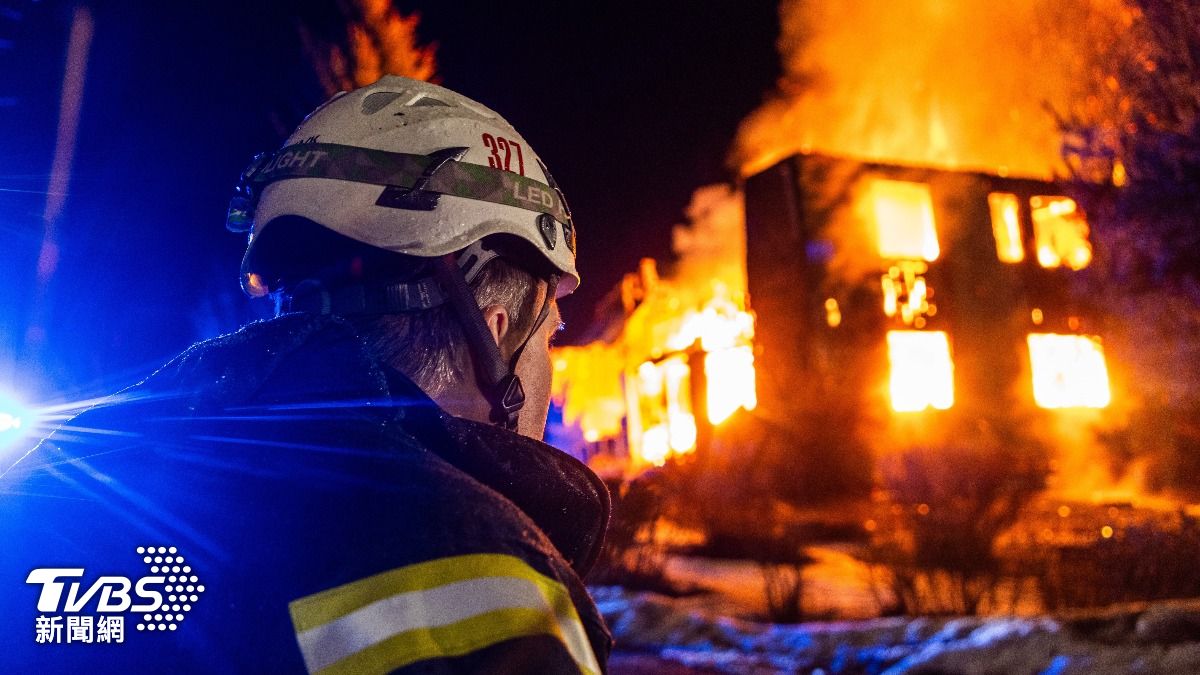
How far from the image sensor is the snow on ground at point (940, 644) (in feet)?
14.1

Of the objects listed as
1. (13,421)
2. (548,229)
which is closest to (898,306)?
(13,421)

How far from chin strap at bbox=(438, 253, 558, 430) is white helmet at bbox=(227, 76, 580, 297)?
Result: 0.25 feet

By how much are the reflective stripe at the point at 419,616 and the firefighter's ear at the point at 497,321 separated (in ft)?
2.70

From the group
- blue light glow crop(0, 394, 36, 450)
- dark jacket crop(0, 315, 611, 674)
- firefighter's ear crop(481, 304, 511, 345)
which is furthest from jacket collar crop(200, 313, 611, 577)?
blue light glow crop(0, 394, 36, 450)

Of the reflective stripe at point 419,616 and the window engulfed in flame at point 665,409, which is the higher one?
the window engulfed in flame at point 665,409

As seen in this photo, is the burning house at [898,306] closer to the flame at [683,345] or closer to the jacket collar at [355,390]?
the flame at [683,345]

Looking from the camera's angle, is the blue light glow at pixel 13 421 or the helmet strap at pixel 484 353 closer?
the helmet strap at pixel 484 353

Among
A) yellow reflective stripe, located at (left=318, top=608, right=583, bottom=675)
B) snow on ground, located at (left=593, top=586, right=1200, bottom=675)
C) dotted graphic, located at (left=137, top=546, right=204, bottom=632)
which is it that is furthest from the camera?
snow on ground, located at (left=593, top=586, right=1200, bottom=675)

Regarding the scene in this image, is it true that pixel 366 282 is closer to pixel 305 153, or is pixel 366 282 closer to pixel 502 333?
pixel 502 333

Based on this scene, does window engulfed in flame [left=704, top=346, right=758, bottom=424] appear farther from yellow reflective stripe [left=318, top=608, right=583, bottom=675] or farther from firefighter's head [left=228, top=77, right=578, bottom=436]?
yellow reflective stripe [left=318, top=608, right=583, bottom=675]

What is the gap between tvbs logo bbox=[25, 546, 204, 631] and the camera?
3.26 feet

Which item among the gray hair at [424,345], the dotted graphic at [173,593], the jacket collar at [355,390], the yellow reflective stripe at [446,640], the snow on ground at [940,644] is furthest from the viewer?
the snow on ground at [940,644]

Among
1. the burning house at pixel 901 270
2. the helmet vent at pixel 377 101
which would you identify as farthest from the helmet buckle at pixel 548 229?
the burning house at pixel 901 270

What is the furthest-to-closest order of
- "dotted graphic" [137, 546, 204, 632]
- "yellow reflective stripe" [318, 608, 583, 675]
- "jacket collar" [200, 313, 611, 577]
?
"jacket collar" [200, 313, 611, 577], "dotted graphic" [137, 546, 204, 632], "yellow reflective stripe" [318, 608, 583, 675]
